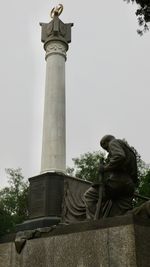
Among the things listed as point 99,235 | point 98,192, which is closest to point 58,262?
point 99,235

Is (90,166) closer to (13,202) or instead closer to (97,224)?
(13,202)

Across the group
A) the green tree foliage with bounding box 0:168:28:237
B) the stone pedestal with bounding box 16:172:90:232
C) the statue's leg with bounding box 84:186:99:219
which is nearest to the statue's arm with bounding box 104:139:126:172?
the statue's leg with bounding box 84:186:99:219

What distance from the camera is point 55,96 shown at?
15.1 meters

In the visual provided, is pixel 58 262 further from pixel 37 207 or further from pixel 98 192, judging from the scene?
pixel 37 207

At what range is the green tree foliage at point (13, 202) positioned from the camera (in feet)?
116

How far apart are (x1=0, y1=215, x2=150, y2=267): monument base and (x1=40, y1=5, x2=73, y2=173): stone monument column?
4803mm

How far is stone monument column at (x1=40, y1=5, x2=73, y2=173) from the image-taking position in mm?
14242

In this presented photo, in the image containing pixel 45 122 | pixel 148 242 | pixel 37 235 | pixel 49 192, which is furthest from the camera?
pixel 45 122

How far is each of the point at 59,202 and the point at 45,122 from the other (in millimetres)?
3397

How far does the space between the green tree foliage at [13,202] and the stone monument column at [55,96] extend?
21.1 m

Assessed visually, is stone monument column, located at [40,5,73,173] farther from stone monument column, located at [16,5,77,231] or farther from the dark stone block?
the dark stone block

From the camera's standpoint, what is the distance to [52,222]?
11.6 m

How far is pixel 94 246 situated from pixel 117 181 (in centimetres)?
160

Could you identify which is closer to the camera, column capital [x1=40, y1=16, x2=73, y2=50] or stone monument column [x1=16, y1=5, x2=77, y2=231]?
stone monument column [x1=16, y1=5, x2=77, y2=231]
